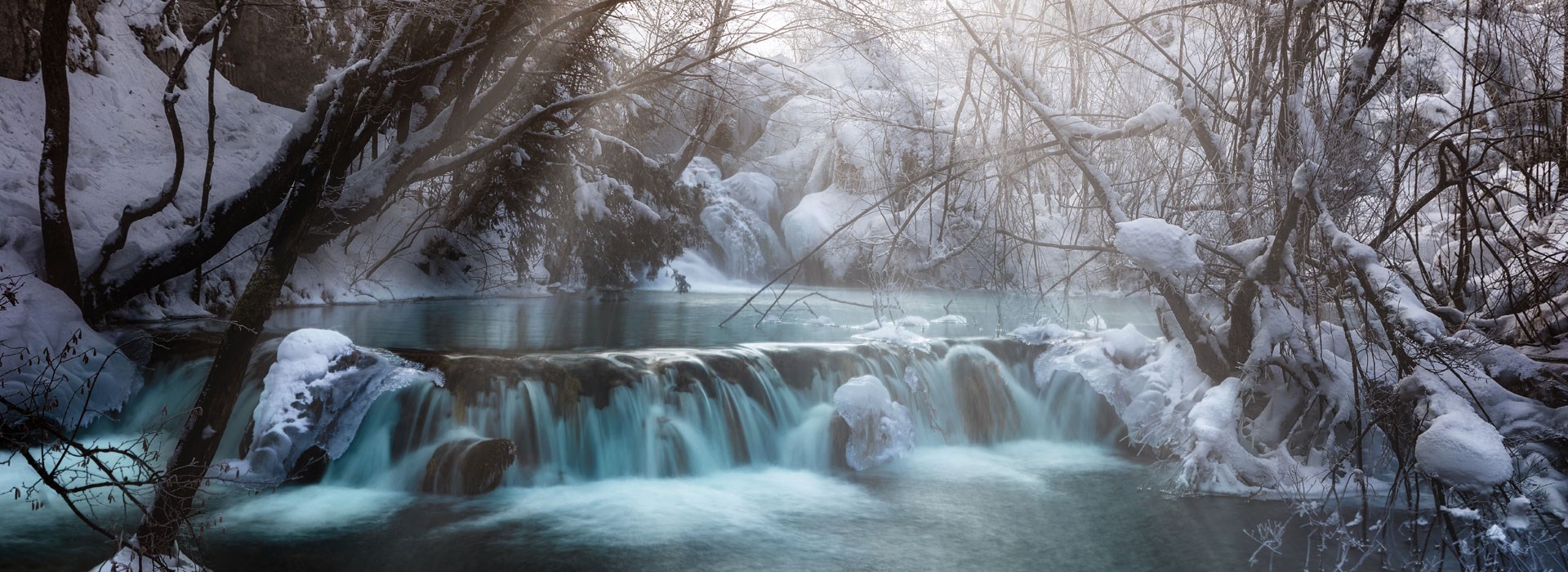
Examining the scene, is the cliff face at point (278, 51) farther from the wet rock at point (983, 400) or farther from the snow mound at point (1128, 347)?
the snow mound at point (1128, 347)

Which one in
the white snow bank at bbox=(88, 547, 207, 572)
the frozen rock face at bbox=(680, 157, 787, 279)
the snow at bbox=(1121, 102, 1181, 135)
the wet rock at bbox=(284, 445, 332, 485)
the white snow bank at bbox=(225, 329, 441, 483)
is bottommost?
A: the wet rock at bbox=(284, 445, 332, 485)

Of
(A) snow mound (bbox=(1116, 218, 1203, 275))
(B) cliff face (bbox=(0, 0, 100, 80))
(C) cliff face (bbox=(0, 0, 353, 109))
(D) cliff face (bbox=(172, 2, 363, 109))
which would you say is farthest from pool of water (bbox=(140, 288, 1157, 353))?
(D) cliff face (bbox=(172, 2, 363, 109))

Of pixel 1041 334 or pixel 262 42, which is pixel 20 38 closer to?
pixel 262 42

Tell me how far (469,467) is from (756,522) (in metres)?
2.12

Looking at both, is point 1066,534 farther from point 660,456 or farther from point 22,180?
point 22,180

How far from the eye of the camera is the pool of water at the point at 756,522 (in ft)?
16.8

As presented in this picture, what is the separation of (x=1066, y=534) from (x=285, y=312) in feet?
32.7

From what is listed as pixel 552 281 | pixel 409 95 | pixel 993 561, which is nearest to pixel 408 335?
pixel 409 95

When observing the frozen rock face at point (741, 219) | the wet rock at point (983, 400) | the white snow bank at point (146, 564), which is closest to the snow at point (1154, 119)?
the white snow bank at point (146, 564)

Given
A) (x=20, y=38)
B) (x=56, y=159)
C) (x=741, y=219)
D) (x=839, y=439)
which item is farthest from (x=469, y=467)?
(x=741, y=219)

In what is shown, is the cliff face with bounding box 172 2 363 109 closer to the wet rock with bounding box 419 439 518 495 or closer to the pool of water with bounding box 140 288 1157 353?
the pool of water with bounding box 140 288 1157 353

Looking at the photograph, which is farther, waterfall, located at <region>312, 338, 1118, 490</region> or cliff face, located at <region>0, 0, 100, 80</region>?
cliff face, located at <region>0, 0, 100, 80</region>

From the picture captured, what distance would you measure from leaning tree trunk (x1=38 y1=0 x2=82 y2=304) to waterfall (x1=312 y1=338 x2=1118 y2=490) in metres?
3.22

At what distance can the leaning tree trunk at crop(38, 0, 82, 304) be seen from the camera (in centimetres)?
650
